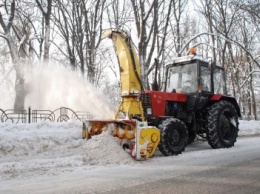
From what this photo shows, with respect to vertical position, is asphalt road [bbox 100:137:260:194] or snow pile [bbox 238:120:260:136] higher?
snow pile [bbox 238:120:260:136]

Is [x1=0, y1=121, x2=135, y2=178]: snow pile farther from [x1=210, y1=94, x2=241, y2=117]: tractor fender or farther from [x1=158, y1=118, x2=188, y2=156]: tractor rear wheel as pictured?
[x1=210, y1=94, x2=241, y2=117]: tractor fender

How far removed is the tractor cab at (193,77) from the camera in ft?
33.8

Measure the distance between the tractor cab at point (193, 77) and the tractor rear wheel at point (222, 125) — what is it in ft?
1.97

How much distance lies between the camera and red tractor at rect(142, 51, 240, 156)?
370 inches

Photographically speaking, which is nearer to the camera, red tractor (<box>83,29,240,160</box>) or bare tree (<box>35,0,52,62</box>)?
red tractor (<box>83,29,240,160</box>)

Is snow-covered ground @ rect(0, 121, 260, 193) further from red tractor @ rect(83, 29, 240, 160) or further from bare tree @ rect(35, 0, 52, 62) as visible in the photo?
bare tree @ rect(35, 0, 52, 62)

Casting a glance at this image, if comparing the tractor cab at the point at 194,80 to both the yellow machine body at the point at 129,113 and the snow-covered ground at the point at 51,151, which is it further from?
the snow-covered ground at the point at 51,151

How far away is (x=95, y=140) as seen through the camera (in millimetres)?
8484

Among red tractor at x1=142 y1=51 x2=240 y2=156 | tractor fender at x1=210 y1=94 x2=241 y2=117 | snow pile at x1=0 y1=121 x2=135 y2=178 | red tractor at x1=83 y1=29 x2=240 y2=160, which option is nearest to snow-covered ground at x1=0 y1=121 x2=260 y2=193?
snow pile at x1=0 y1=121 x2=135 y2=178

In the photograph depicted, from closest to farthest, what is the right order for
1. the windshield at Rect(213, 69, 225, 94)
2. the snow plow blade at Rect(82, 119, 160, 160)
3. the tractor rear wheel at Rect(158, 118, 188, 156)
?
the snow plow blade at Rect(82, 119, 160, 160) < the tractor rear wheel at Rect(158, 118, 188, 156) < the windshield at Rect(213, 69, 225, 94)

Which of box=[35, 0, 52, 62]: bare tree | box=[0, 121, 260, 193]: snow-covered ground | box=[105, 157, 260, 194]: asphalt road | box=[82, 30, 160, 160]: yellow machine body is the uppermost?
box=[35, 0, 52, 62]: bare tree

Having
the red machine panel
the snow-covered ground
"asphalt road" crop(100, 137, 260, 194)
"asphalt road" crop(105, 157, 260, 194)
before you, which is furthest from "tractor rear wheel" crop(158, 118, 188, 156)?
"asphalt road" crop(105, 157, 260, 194)

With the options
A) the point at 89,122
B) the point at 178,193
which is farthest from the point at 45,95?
the point at 178,193

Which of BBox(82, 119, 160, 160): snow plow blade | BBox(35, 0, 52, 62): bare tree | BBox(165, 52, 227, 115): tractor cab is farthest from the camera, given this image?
BBox(35, 0, 52, 62): bare tree
